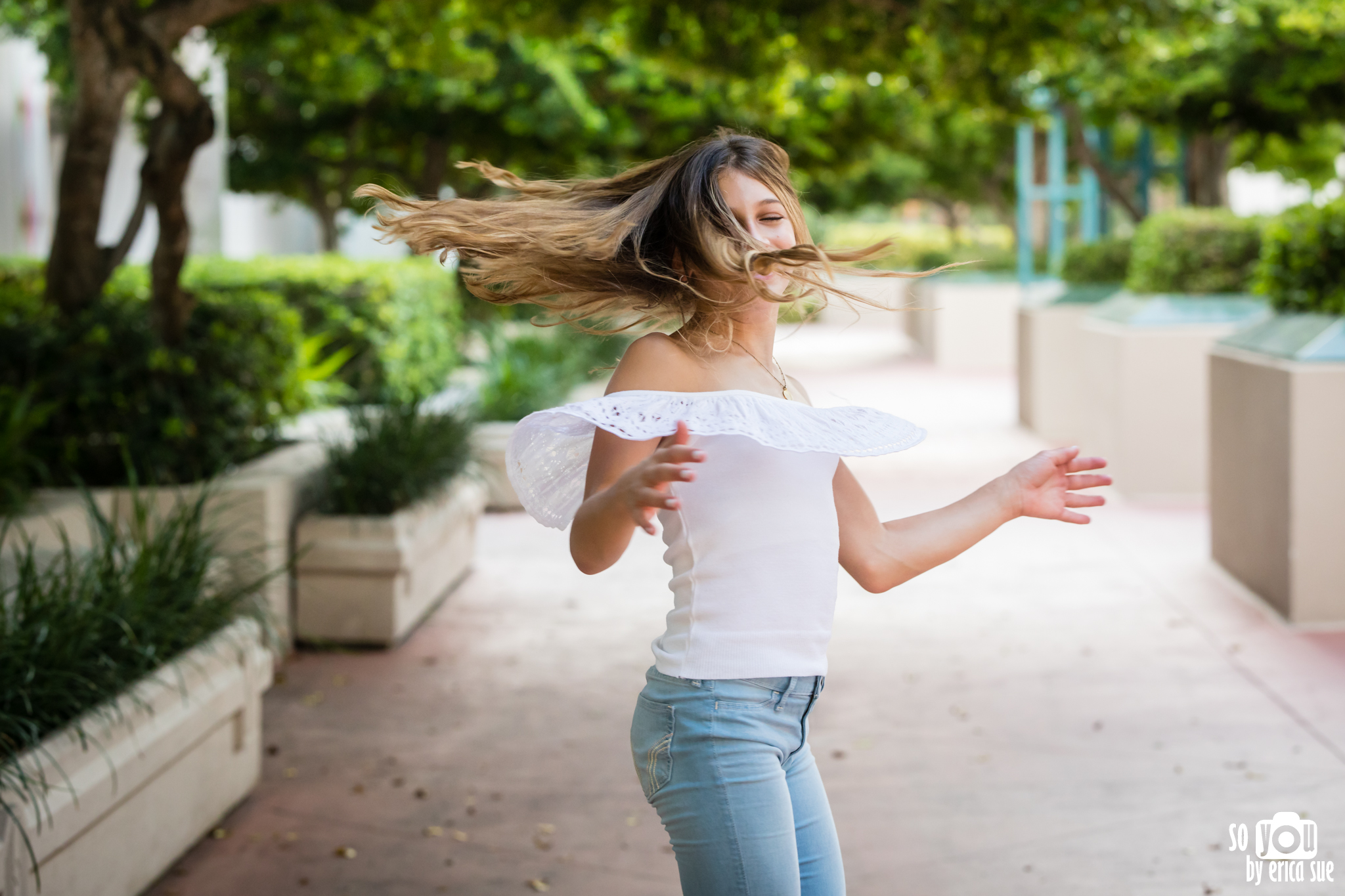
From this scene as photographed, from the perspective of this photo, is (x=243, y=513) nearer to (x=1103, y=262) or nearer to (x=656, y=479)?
(x=656, y=479)

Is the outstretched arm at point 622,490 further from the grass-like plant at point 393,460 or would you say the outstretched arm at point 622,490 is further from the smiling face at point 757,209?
the grass-like plant at point 393,460

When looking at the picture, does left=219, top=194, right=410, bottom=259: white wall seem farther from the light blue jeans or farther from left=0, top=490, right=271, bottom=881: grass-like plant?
the light blue jeans

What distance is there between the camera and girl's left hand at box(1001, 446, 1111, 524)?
2.32 meters

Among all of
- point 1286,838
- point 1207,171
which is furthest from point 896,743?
point 1207,171

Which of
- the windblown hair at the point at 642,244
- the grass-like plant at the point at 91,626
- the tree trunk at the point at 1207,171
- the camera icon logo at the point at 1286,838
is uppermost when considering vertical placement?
the tree trunk at the point at 1207,171

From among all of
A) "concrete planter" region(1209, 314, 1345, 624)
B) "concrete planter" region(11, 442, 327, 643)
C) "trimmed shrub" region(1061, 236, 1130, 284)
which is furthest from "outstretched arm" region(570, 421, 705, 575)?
"trimmed shrub" region(1061, 236, 1130, 284)

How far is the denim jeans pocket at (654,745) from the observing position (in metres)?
2.04

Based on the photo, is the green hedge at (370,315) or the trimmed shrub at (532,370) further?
the green hedge at (370,315)

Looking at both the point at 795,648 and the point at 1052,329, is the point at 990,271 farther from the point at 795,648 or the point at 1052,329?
the point at 795,648

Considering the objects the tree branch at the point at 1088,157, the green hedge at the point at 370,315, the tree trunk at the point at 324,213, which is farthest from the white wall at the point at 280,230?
the tree branch at the point at 1088,157

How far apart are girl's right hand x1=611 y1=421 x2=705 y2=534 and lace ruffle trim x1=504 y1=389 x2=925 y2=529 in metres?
0.11

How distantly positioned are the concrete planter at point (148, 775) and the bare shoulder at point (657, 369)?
5.77 feet

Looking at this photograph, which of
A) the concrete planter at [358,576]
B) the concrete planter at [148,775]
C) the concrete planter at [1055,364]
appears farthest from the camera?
the concrete planter at [1055,364]

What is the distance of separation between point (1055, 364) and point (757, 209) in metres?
10.8
